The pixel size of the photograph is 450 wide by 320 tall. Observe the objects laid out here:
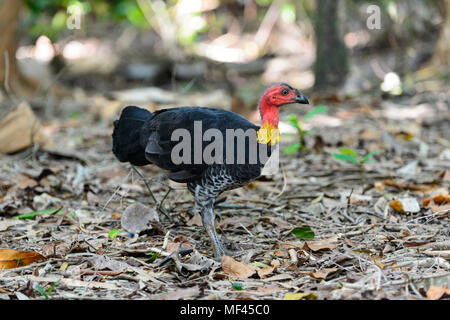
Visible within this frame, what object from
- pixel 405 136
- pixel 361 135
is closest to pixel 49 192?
pixel 361 135

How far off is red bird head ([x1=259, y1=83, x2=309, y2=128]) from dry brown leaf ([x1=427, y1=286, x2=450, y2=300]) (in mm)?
1501

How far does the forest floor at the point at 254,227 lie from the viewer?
9.63 feet

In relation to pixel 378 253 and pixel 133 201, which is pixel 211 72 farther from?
pixel 378 253

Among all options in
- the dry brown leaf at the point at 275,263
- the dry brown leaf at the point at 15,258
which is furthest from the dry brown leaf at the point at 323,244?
the dry brown leaf at the point at 15,258

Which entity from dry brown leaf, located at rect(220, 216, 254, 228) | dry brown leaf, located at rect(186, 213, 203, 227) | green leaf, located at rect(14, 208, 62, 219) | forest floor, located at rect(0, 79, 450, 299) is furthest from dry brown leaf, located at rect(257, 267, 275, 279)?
green leaf, located at rect(14, 208, 62, 219)

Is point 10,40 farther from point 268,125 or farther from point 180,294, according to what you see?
point 180,294

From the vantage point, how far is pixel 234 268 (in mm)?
3143

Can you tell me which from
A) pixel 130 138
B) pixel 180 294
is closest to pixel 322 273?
pixel 180 294

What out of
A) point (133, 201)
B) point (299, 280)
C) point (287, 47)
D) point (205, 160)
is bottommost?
point (299, 280)

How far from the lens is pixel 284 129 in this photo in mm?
6273

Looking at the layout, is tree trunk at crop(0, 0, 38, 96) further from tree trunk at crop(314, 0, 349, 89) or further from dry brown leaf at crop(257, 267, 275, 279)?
dry brown leaf at crop(257, 267, 275, 279)

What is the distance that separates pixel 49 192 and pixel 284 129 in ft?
9.45

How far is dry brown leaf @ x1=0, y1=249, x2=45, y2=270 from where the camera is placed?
10.5ft

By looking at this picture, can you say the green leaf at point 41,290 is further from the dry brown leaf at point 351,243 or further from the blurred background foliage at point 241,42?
the blurred background foliage at point 241,42
